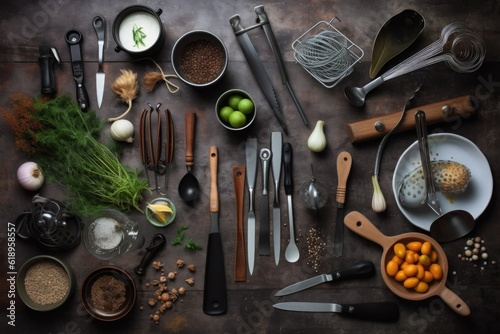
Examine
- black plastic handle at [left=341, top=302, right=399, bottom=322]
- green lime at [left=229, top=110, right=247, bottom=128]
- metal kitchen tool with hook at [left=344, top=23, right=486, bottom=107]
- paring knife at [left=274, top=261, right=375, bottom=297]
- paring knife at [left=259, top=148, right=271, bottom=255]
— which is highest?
metal kitchen tool with hook at [left=344, top=23, right=486, bottom=107]

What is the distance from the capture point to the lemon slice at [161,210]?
1.97m

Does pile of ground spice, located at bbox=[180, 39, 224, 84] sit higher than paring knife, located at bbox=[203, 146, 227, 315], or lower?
higher

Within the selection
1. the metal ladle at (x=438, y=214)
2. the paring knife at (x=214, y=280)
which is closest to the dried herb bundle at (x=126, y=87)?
the paring knife at (x=214, y=280)

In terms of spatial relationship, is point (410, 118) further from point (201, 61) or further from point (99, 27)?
point (99, 27)

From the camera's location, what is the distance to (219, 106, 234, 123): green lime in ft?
6.40

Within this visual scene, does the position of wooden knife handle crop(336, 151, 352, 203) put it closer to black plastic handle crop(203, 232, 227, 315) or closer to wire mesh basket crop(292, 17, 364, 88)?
wire mesh basket crop(292, 17, 364, 88)

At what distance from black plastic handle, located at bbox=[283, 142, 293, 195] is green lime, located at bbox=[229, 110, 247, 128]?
173mm

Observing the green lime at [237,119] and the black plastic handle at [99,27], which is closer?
the green lime at [237,119]

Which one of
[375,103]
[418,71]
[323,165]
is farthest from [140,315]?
[418,71]

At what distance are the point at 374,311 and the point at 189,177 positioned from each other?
745mm

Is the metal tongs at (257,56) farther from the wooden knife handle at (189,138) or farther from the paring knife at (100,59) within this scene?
the paring knife at (100,59)

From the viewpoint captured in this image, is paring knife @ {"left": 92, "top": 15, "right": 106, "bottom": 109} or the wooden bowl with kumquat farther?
paring knife @ {"left": 92, "top": 15, "right": 106, "bottom": 109}

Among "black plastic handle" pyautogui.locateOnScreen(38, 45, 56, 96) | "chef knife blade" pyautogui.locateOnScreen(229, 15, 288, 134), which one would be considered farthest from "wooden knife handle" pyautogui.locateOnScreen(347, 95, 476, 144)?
"black plastic handle" pyautogui.locateOnScreen(38, 45, 56, 96)

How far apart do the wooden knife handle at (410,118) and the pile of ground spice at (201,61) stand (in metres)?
0.49
